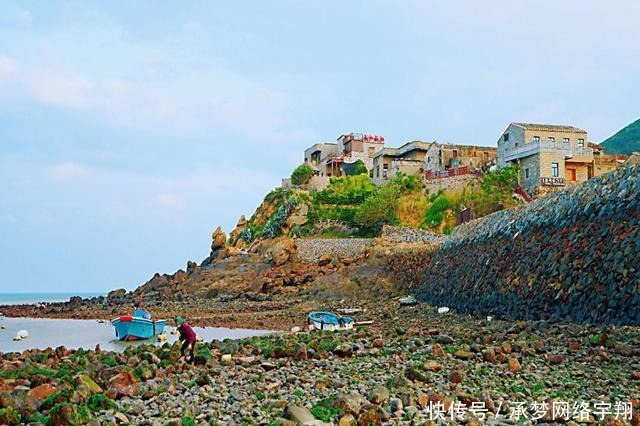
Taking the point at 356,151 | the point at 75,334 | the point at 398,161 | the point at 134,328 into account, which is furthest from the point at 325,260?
the point at 356,151

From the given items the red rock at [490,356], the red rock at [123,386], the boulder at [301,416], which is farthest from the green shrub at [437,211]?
the boulder at [301,416]

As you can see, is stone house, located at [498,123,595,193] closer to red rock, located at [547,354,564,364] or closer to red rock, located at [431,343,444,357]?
red rock, located at [431,343,444,357]

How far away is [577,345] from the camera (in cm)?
1412

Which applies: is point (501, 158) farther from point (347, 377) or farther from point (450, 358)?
point (347, 377)

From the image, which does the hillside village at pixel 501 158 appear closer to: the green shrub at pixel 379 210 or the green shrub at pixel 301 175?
the green shrub at pixel 301 175

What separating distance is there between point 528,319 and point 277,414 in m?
13.4

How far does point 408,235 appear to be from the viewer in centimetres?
4688

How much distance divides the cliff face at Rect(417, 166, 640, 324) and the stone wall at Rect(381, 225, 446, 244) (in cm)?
1634

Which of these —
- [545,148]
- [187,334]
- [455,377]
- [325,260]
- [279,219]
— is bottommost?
[455,377]

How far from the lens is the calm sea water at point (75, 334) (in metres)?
25.6

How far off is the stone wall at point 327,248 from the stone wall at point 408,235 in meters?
1.53

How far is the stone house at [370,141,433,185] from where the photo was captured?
6538 cm

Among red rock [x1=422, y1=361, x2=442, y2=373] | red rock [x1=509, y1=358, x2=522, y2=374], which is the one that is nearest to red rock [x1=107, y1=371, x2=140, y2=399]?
red rock [x1=422, y1=361, x2=442, y2=373]

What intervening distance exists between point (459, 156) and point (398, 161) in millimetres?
7565
